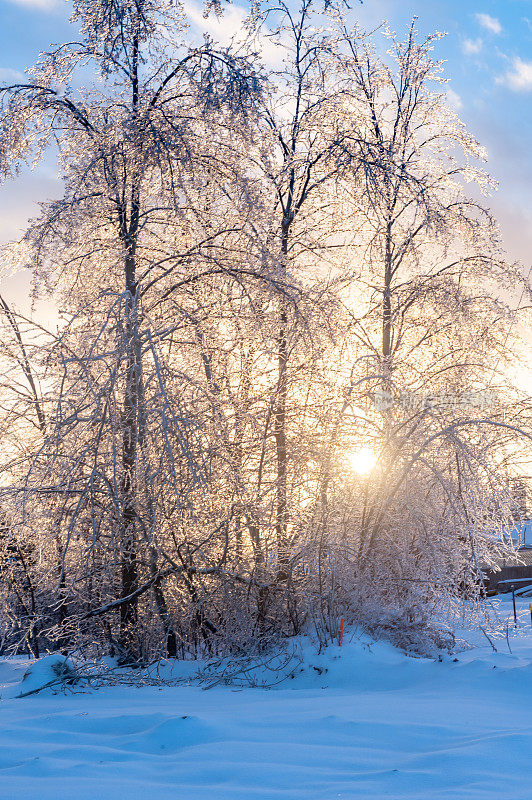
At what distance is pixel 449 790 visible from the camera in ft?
11.4

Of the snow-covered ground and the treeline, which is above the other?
the treeline

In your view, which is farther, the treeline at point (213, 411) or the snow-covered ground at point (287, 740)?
the treeline at point (213, 411)

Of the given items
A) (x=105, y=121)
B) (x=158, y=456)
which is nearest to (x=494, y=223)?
(x=105, y=121)

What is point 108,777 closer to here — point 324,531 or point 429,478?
point 324,531

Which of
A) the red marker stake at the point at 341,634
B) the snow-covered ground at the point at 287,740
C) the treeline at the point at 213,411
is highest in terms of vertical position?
the treeline at the point at 213,411

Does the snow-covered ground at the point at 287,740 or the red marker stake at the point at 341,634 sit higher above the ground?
the red marker stake at the point at 341,634

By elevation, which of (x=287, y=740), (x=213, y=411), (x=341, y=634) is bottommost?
(x=287, y=740)

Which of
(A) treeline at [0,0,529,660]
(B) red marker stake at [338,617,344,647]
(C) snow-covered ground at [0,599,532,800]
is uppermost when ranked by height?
(A) treeline at [0,0,529,660]

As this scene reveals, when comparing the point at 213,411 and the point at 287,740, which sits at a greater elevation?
the point at 213,411

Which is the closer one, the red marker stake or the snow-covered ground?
the snow-covered ground

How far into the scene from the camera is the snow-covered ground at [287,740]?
3564mm

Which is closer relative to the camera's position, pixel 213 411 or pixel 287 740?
pixel 287 740

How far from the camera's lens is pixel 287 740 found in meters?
4.58

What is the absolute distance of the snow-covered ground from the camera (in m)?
3.56
